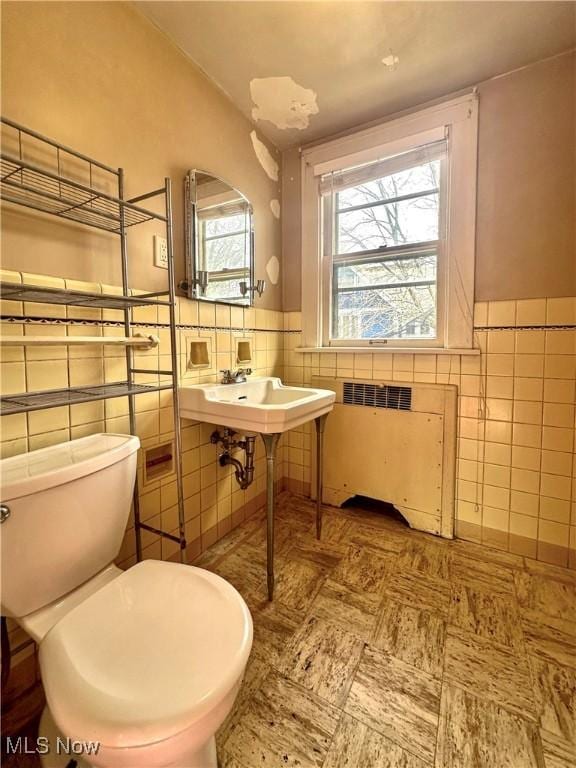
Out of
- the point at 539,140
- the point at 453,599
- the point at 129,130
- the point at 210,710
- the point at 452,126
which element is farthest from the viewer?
the point at 452,126

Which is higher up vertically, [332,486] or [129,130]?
[129,130]

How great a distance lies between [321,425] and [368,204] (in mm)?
1326

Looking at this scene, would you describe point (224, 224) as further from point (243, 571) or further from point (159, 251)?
point (243, 571)

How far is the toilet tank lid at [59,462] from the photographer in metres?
0.74

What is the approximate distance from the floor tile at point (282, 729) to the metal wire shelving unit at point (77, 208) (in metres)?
0.56

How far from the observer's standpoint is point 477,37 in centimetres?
135

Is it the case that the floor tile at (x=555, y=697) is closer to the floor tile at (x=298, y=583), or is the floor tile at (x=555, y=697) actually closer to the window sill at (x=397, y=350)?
the floor tile at (x=298, y=583)

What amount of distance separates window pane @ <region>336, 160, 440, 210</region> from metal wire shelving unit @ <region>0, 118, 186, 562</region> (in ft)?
3.76

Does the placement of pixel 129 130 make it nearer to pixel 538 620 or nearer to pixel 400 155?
pixel 400 155

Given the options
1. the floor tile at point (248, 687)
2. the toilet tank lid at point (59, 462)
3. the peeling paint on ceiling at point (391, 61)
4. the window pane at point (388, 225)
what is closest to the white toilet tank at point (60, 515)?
the toilet tank lid at point (59, 462)

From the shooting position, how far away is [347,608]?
1.30 m

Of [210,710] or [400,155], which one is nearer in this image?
[210,710]

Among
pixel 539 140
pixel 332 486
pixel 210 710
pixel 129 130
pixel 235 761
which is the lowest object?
pixel 235 761

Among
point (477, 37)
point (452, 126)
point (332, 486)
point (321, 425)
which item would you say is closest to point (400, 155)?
point (452, 126)
